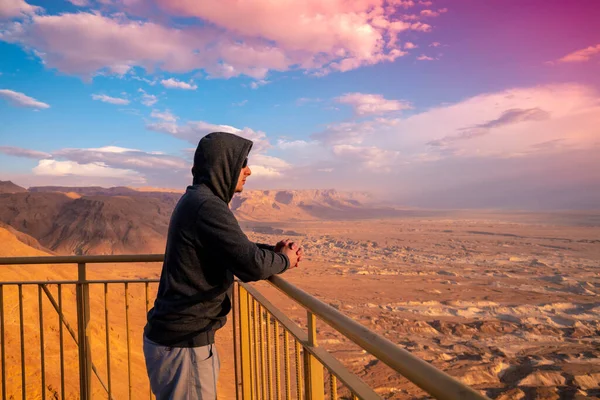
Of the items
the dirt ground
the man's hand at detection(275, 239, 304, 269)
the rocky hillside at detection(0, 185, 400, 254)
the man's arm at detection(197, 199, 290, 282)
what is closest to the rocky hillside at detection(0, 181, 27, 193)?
the rocky hillside at detection(0, 185, 400, 254)

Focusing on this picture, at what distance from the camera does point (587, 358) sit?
33.8 feet

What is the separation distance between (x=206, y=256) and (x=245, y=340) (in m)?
1.28

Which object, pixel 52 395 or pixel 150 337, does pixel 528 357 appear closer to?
pixel 52 395

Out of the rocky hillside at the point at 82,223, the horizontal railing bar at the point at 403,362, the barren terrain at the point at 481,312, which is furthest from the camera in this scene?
the rocky hillside at the point at 82,223

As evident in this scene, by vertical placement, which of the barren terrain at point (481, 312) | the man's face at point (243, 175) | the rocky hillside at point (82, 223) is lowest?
the barren terrain at point (481, 312)

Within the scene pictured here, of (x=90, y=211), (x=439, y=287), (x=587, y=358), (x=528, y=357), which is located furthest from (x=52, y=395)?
(x=90, y=211)

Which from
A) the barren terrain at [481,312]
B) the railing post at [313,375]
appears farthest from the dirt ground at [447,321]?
the railing post at [313,375]

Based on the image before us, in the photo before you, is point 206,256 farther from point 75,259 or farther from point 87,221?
point 87,221

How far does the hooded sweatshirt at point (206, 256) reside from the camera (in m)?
1.71

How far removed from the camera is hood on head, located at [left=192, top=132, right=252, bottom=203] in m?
1.89

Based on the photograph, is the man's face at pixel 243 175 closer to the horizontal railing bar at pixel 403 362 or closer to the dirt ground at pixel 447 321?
the horizontal railing bar at pixel 403 362

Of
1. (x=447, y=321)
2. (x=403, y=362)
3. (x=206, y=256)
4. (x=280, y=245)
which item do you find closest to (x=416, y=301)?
(x=447, y=321)

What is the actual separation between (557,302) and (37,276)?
18.1m

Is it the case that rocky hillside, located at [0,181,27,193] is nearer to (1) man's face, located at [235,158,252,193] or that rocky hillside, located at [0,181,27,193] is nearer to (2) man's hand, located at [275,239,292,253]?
(1) man's face, located at [235,158,252,193]
